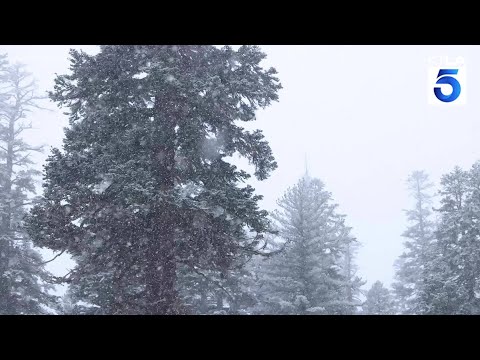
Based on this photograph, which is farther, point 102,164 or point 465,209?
point 465,209

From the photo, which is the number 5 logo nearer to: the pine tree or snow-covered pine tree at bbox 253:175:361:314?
snow-covered pine tree at bbox 253:175:361:314

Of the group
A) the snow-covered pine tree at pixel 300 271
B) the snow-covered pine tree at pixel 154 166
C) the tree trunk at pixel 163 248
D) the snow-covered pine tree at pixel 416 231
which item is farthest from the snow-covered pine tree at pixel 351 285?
the tree trunk at pixel 163 248

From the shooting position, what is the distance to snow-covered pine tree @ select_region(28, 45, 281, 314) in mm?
10141

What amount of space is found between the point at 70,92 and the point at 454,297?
16.5 metres

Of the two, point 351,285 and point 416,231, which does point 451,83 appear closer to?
point 416,231

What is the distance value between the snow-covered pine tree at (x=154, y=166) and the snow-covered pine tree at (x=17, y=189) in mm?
10280

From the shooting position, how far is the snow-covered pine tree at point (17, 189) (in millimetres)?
19297

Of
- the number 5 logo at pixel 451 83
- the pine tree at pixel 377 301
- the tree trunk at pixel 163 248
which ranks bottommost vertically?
the pine tree at pixel 377 301

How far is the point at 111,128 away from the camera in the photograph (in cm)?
1110

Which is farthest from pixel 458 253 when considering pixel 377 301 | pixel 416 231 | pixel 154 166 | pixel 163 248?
pixel 416 231

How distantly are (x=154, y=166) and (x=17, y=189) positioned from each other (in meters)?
12.8

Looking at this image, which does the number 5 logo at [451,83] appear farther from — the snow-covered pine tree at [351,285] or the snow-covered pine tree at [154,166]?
the snow-covered pine tree at [154,166]
